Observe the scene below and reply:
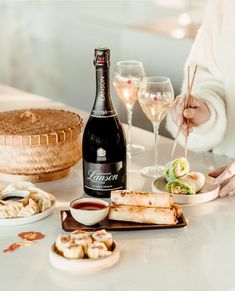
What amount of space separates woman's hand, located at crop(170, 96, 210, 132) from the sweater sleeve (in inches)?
3.4

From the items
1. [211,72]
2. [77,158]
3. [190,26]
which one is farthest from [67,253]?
[190,26]

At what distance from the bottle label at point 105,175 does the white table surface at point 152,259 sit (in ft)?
0.28

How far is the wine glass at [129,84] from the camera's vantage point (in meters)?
1.99

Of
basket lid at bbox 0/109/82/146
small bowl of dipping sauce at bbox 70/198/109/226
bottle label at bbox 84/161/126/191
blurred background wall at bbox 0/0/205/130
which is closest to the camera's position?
small bowl of dipping sauce at bbox 70/198/109/226

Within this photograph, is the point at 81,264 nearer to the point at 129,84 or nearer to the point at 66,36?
the point at 129,84

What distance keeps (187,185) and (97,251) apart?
383 millimetres

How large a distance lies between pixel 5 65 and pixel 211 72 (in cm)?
272

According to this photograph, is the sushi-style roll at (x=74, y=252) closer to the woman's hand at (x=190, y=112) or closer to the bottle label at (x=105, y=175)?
the bottle label at (x=105, y=175)

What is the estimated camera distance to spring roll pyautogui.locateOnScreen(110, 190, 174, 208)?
1419 mm

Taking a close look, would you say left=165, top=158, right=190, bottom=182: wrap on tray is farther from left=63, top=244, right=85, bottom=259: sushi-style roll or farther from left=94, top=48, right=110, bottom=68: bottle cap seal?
left=63, top=244, right=85, bottom=259: sushi-style roll

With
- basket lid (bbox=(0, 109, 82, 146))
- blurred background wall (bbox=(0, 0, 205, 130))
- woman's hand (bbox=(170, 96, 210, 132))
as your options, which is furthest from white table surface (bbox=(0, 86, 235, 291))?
blurred background wall (bbox=(0, 0, 205, 130))

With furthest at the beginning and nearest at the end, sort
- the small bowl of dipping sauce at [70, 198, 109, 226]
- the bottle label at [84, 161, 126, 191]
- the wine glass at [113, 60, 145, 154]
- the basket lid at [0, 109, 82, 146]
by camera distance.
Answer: the wine glass at [113, 60, 145, 154] → the basket lid at [0, 109, 82, 146] → the bottle label at [84, 161, 126, 191] → the small bowl of dipping sauce at [70, 198, 109, 226]

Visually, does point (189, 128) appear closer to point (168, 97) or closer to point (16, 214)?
point (168, 97)

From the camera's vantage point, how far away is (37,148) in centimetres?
168
